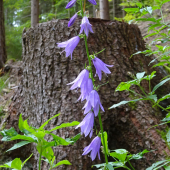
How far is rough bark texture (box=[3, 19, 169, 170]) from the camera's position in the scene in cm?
217

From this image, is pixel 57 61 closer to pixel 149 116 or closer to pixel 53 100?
pixel 53 100

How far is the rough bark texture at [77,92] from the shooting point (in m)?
2.17

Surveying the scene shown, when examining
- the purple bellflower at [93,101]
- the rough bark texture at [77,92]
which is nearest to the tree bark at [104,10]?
the rough bark texture at [77,92]

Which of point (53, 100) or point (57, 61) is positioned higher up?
point (57, 61)

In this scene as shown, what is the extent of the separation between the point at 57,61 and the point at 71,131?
969 mm

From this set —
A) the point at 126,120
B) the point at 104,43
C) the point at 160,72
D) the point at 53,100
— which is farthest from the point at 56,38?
the point at 160,72

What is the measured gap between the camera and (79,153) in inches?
84.7

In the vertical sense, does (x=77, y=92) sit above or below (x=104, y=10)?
below

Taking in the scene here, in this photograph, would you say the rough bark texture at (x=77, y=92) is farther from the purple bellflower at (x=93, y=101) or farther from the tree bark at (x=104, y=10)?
the tree bark at (x=104, y=10)

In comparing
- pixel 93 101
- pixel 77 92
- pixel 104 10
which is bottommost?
pixel 77 92

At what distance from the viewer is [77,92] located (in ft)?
7.79

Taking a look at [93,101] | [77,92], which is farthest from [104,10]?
[93,101]

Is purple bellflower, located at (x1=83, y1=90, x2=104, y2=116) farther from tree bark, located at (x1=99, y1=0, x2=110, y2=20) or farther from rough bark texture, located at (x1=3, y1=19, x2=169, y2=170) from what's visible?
tree bark, located at (x1=99, y1=0, x2=110, y2=20)

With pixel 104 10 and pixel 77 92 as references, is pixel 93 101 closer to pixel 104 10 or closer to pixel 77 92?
pixel 77 92
